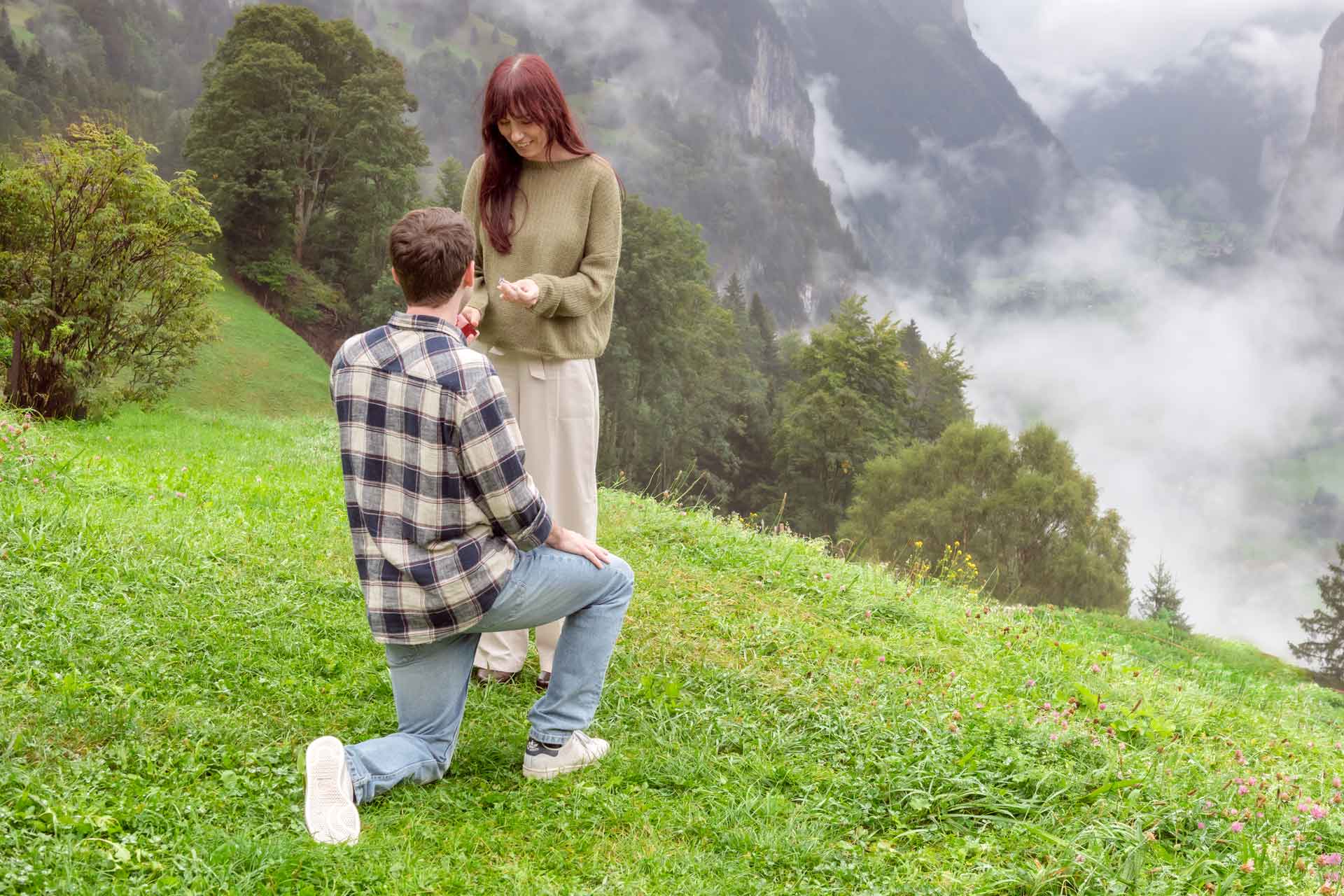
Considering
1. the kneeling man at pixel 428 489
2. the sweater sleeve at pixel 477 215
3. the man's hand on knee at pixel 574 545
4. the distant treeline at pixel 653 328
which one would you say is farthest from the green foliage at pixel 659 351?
the kneeling man at pixel 428 489

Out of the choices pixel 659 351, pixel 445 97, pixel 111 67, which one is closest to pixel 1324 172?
pixel 445 97

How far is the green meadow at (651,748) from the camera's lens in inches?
105

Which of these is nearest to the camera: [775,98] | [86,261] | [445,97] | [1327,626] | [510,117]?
[510,117]

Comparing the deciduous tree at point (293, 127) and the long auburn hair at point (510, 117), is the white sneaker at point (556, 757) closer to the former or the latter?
the long auburn hair at point (510, 117)

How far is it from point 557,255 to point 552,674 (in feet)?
5.41

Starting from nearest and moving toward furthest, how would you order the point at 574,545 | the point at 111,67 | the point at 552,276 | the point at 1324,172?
the point at 574,545
the point at 552,276
the point at 111,67
the point at 1324,172

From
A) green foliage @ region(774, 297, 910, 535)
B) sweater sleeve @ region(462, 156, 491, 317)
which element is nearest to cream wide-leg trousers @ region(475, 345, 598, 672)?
sweater sleeve @ region(462, 156, 491, 317)

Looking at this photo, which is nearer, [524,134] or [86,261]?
[524,134]

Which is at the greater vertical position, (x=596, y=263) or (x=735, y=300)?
(x=735, y=300)

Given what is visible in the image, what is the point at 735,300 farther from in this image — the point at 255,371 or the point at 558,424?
the point at 558,424

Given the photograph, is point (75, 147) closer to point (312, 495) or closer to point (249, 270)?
point (312, 495)

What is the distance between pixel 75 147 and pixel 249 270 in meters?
21.9

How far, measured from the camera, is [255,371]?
28.2 meters

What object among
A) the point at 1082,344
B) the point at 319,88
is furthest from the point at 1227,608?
the point at 319,88
